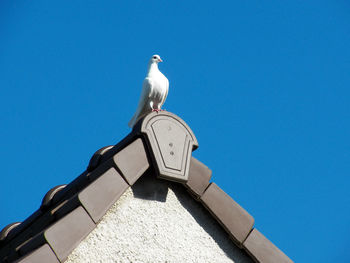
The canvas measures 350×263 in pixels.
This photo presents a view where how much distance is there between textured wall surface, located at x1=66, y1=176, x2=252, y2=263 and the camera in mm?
3109

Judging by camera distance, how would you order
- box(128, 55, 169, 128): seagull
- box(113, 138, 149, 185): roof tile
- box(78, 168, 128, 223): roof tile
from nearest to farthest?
box(78, 168, 128, 223): roof tile, box(113, 138, 149, 185): roof tile, box(128, 55, 169, 128): seagull

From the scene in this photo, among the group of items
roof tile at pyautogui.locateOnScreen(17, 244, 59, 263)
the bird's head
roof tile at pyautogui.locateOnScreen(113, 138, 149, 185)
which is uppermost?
the bird's head

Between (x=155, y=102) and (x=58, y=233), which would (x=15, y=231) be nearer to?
(x=155, y=102)

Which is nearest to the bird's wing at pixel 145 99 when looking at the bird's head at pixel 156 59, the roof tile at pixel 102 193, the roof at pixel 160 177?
the roof at pixel 160 177

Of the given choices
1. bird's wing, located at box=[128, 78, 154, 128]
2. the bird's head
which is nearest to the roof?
bird's wing, located at box=[128, 78, 154, 128]

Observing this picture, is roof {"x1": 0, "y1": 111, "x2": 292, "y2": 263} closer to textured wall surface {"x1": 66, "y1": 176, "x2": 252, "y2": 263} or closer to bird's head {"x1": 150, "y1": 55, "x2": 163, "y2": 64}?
textured wall surface {"x1": 66, "y1": 176, "x2": 252, "y2": 263}

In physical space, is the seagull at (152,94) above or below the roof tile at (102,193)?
above

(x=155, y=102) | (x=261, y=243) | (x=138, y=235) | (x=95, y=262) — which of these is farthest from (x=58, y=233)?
(x=155, y=102)

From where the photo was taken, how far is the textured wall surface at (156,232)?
122 inches

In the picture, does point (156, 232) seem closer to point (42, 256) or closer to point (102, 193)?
point (102, 193)

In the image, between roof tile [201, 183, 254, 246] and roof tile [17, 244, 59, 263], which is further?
roof tile [201, 183, 254, 246]

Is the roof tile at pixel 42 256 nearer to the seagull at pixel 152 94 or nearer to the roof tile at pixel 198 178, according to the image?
the roof tile at pixel 198 178

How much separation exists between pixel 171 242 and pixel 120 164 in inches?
21.8

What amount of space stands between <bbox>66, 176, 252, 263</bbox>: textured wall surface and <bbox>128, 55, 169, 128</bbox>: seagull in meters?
1.03
